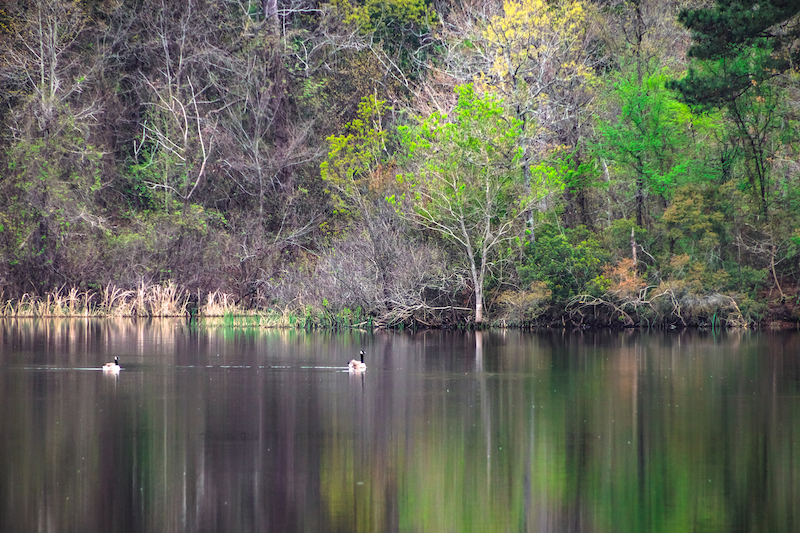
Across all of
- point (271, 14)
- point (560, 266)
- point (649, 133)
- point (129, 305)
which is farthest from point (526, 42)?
point (129, 305)

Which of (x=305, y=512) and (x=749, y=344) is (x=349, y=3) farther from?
(x=305, y=512)

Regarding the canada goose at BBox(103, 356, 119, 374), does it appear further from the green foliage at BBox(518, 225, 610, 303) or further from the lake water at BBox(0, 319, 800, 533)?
the green foliage at BBox(518, 225, 610, 303)

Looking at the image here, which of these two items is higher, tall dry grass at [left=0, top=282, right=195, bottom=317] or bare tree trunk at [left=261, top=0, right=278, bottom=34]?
bare tree trunk at [left=261, top=0, right=278, bottom=34]

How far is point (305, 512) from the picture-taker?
991 cm

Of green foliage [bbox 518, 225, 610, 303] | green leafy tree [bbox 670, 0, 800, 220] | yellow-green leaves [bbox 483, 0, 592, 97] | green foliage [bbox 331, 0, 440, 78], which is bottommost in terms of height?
green foliage [bbox 518, 225, 610, 303]

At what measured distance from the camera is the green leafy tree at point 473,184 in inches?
1382

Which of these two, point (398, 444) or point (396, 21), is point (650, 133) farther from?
point (398, 444)

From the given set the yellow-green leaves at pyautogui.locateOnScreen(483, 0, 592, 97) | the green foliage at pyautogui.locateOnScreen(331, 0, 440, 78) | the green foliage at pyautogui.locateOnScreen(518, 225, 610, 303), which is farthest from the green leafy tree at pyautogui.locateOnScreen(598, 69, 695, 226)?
the green foliage at pyautogui.locateOnScreen(331, 0, 440, 78)

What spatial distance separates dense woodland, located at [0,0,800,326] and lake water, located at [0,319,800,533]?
11.8m

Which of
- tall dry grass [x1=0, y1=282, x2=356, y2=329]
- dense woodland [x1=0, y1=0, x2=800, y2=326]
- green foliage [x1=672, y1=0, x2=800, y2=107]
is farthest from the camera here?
tall dry grass [x1=0, y1=282, x2=356, y2=329]

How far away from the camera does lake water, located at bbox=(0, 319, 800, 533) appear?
32.5 ft

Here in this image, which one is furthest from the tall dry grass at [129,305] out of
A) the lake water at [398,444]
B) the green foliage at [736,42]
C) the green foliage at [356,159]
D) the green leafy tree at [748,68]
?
the green leafy tree at [748,68]

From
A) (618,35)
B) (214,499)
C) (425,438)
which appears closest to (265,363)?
(425,438)

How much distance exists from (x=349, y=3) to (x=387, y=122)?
759cm
